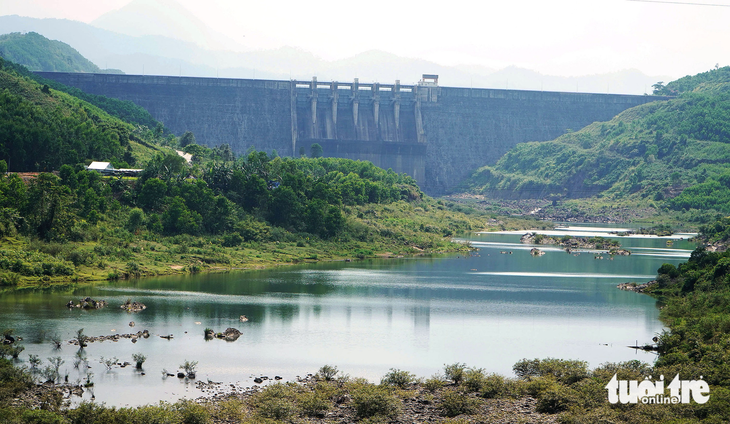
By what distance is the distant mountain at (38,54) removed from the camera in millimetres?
158875

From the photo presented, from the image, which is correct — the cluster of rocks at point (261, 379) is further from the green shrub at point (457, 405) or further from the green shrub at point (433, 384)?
the green shrub at point (457, 405)

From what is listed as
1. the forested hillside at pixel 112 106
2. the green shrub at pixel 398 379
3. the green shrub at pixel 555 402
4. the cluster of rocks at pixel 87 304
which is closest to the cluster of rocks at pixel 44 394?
the green shrub at pixel 398 379

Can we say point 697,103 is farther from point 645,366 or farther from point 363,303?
point 645,366

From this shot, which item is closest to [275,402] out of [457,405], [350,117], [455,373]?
[457,405]

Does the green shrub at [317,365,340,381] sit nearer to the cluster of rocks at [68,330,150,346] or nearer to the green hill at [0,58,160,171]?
the cluster of rocks at [68,330,150,346]

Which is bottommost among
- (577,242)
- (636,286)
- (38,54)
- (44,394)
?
(44,394)

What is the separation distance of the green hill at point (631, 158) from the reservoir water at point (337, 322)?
67.1m

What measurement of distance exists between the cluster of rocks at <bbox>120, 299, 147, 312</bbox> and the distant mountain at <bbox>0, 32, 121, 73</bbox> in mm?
124443

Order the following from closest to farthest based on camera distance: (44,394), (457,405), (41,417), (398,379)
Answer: (41,417)
(457,405)
(44,394)
(398,379)

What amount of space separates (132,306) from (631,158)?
112m

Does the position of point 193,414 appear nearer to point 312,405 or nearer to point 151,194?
point 312,405

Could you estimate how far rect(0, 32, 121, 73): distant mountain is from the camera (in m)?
159

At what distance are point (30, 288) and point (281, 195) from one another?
29.5 m

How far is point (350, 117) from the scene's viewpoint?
449 feet
